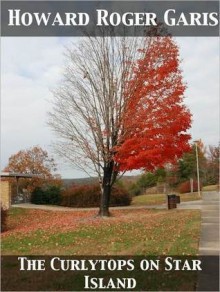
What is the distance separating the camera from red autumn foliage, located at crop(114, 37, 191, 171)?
1706cm

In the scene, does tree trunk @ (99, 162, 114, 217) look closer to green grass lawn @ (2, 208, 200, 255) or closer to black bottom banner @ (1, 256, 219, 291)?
green grass lawn @ (2, 208, 200, 255)

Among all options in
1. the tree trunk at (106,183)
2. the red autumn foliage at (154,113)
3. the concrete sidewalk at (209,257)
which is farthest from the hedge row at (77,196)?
the concrete sidewalk at (209,257)

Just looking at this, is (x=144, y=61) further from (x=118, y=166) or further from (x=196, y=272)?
(x=196, y=272)

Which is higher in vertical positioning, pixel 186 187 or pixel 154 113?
pixel 154 113

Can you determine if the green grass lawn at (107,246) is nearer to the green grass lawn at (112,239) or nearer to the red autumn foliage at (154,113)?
the green grass lawn at (112,239)

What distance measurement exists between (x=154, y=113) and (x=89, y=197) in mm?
11157

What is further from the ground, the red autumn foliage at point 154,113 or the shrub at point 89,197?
the red autumn foliage at point 154,113

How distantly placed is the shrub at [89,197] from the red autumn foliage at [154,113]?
29.9 feet

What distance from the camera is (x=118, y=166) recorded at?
1858 centimetres

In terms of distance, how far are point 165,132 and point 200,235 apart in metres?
6.61

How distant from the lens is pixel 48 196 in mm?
28828

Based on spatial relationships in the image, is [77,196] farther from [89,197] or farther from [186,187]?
[186,187]

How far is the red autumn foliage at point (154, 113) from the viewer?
17062 millimetres

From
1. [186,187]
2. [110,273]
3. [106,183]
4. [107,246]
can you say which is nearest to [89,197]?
[106,183]
